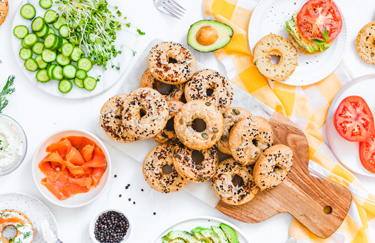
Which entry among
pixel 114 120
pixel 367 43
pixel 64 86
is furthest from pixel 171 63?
pixel 367 43

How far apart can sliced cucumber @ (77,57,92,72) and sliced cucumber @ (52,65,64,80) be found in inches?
8.5

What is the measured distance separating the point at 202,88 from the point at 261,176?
44.0 inches

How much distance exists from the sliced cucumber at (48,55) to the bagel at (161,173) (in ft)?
5.01

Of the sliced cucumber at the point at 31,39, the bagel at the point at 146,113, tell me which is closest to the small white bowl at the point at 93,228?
the bagel at the point at 146,113

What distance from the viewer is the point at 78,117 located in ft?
11.2

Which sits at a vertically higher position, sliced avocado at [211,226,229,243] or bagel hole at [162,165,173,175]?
bagel hole at [162,165,173,175]

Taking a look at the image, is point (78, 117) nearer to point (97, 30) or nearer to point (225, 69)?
point (97, 30)

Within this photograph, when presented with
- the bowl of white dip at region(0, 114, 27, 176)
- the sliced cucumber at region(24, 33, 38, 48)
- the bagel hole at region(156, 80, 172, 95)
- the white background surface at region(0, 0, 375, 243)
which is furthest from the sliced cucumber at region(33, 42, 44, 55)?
the bagel hole at region(156, 80, 172, 95)

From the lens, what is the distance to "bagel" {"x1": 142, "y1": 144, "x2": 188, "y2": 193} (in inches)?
124

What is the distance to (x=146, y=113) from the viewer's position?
298 cm

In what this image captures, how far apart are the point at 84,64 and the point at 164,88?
0.93 meters

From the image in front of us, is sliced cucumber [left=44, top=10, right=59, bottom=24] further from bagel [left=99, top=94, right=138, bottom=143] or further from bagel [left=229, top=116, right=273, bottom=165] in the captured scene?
bagel [left=229, top=116, right=273, bottom=165]

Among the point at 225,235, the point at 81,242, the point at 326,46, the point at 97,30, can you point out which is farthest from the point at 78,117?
the point at 326,46

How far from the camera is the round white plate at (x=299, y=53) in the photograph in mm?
3498
